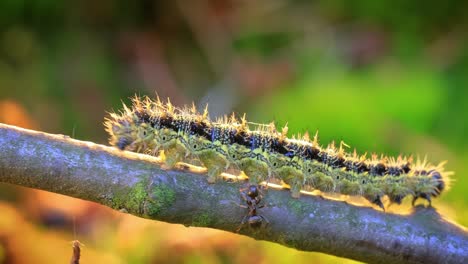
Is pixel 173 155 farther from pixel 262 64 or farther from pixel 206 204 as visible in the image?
pixel 262 64

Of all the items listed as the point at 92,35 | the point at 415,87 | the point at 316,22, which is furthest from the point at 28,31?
the point at 415,87

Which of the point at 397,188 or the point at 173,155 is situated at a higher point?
the point at 397,188

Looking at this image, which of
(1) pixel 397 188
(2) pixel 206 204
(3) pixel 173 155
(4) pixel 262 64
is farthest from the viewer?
(4) pixel 262 64

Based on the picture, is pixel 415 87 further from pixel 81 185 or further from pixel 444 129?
pixel 81 185

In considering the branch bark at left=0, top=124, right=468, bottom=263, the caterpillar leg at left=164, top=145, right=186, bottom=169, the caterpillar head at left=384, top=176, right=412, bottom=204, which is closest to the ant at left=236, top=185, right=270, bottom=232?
the branch bark at left=0, top=124, right=468, bottom=263

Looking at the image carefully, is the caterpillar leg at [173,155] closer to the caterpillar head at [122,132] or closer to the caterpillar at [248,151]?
the caterpillar at [248,151]

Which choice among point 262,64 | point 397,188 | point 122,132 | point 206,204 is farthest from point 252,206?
point 262,64

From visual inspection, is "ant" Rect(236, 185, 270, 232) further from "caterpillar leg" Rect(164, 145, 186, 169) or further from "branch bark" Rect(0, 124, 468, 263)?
"caterpillar leg" Rect(164, 145, 186, 169)
